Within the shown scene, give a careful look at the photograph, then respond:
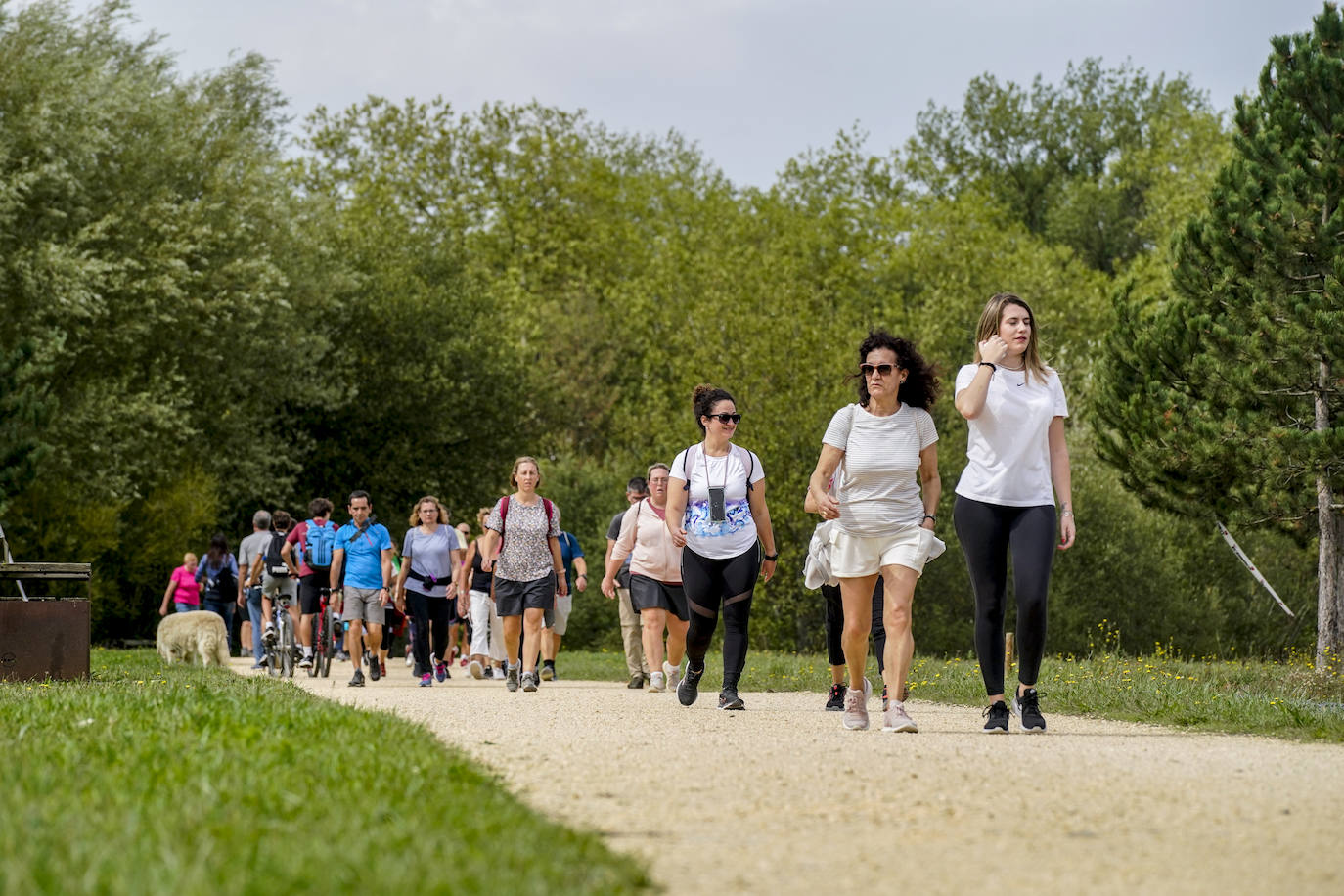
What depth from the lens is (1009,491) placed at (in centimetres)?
887

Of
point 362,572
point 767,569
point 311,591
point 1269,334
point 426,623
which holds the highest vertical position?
point 1269,334

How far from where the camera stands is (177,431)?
33.0 metres

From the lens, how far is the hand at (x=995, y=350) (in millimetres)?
9031

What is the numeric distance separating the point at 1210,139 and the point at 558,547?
47440mm

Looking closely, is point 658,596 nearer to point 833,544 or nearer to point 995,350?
point 833,544

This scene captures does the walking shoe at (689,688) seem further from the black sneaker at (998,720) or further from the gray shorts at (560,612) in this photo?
the gray shorts at (560,612)

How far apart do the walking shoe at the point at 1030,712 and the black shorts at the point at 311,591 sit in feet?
34.0

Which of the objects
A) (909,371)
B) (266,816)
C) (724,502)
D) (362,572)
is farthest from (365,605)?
(266,816)

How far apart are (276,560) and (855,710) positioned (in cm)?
1077

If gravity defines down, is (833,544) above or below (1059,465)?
below

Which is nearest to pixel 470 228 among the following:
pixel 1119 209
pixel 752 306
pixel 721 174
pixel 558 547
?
pixel 721 174

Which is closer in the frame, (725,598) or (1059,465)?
(1059,465)

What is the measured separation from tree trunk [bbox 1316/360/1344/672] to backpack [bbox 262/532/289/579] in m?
13.2

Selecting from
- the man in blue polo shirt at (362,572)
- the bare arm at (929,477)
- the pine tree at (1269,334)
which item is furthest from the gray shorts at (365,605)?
the pine tree at (1269,334)
